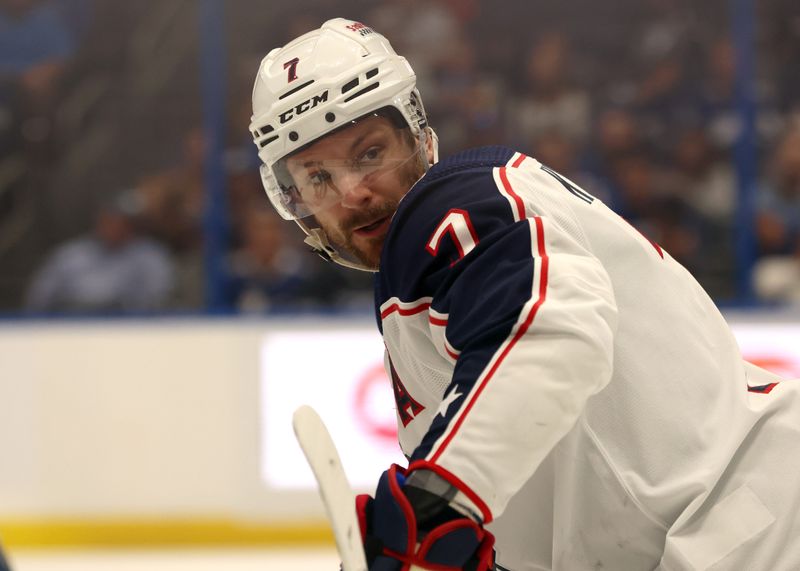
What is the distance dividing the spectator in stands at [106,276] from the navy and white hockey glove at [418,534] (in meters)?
3.99

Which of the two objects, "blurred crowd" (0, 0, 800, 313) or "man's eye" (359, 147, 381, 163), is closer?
"man's eye" (359, 147, 381, 163)

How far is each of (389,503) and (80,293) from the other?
4.15 m

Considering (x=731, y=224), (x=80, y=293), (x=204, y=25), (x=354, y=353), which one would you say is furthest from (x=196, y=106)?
(x=731, y=224)

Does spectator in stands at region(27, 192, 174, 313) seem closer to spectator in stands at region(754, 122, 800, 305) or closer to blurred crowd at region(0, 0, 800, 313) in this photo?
blurred crowd at region(0, 0, 800, 313)

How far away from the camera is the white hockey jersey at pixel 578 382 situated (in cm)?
113

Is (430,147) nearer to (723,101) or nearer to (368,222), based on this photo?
(368,222)

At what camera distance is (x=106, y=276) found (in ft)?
16.6

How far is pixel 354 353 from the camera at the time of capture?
14.5ft

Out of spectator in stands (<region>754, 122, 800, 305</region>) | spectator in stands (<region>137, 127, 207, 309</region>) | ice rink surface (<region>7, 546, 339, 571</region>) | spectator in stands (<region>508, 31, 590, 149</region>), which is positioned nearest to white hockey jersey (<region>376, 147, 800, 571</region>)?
ice rink surface (<region>7, 546, 339, 571</region>)

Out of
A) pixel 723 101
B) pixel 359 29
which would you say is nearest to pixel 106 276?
pixel 723 101

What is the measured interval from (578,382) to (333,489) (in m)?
0.25

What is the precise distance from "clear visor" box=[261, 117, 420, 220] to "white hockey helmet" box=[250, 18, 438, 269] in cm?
1

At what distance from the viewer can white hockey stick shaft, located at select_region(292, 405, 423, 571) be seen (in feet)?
3.53

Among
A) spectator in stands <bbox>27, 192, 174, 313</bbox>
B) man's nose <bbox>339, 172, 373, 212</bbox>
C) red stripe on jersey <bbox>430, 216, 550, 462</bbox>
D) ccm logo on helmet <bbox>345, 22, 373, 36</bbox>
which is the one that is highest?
spectator in stands <bbox>27, 192, 174, 313</bbox>
